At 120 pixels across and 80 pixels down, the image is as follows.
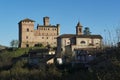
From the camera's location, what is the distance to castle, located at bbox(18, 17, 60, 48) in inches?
3270

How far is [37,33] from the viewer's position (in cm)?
8600

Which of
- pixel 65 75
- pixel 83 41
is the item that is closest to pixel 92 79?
pixel 65 75

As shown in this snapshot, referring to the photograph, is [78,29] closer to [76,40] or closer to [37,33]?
[76,40]

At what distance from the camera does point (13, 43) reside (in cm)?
8438

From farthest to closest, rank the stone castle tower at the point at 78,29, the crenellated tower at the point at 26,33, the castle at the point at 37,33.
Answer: the castle at the point at 37,33, the crenellated tower at the point at 26,33, the stone castle tower at the point at 78,29

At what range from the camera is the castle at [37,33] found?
83062 mm

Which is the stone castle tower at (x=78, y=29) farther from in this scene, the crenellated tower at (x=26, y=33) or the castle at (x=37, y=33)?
the crenellated tower at (x=26, y=33)

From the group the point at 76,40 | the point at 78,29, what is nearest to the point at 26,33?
the point at 78,29

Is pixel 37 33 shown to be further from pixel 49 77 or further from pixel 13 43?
pixel 49 77

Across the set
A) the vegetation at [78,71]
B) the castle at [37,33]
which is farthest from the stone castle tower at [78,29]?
the vegetation at [78,71]

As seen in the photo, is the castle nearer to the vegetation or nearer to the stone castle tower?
the stone castle tower

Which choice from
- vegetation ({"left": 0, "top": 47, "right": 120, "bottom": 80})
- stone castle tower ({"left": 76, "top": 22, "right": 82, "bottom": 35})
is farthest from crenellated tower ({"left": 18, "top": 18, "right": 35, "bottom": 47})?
vegetation ({"left": 0, "top": 47, "right": 120, "bottom": 80})

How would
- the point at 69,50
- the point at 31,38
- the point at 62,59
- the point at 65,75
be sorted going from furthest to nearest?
the point at 31,38
the point at 69,50
the point at 62,59
the point at 65,75

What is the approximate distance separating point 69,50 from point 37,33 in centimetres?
2257
